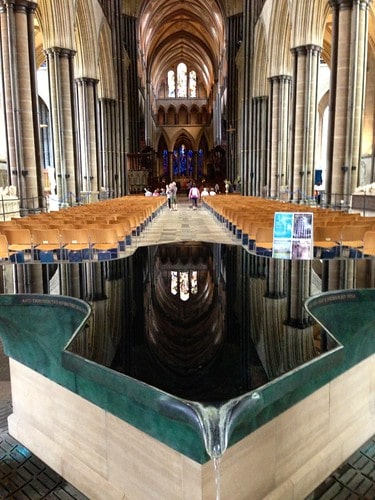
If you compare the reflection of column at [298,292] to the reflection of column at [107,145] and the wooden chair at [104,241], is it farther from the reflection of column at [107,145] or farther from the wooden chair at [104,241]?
the reflection of column at [107,145]

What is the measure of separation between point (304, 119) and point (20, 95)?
13871 millimetres

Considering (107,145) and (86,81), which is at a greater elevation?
(86,81)

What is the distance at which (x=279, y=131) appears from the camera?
28.8 metres

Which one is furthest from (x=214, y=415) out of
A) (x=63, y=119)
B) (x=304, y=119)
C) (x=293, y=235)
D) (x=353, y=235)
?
(x=63, y=119)

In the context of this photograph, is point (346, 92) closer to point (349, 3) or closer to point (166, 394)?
point (349, 3)

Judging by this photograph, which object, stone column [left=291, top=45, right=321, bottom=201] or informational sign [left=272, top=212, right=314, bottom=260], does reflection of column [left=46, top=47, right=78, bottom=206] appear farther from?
informational sign [left=272, top=212, right=314, bottom=260]

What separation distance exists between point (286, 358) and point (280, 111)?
91.0ft

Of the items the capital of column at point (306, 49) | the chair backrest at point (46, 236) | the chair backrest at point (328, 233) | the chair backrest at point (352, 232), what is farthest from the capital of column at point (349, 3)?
the chair backrest at point (46, 236)

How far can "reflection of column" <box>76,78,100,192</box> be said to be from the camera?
29.0m

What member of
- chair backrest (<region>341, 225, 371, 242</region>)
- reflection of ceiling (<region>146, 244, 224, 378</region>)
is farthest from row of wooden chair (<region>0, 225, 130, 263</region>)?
chair backrest (<region>341, 225, 371, 242</region>)

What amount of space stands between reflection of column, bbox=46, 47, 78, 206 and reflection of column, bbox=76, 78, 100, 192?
5.14 meters

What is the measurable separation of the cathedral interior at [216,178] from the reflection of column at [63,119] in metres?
0.07

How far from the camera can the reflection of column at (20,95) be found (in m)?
16.1

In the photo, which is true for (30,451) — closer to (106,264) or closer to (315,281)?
(106,264)
